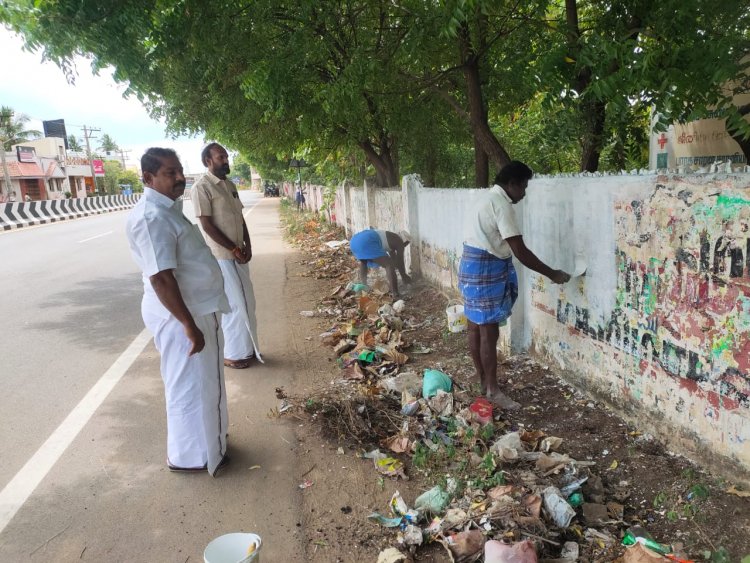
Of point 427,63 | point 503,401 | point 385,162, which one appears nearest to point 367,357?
point 503,401

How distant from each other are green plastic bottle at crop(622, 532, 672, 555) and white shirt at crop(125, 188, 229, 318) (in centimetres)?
250

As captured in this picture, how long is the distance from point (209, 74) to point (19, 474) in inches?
239

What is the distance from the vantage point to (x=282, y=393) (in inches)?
177

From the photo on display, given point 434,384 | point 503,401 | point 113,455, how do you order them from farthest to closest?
point 434,384 → point 503,401 → point 113,455

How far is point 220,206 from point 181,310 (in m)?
1.95

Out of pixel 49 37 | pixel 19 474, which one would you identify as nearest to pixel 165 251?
pixel 19 474

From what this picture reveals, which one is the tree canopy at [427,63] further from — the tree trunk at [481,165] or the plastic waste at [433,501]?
the plastic waste at [433,501]

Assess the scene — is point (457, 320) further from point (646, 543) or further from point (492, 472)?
point (646, 543)

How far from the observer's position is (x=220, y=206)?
479 cm

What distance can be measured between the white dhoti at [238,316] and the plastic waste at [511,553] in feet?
10.5

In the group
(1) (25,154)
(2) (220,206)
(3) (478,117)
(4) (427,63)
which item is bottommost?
(2) (220,206)

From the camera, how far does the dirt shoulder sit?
2.60 m

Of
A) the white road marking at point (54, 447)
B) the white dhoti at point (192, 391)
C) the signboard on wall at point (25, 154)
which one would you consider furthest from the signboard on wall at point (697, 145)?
the signboard on wall at point (25, 154)

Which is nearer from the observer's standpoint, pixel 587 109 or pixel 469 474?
pixel 469 474
